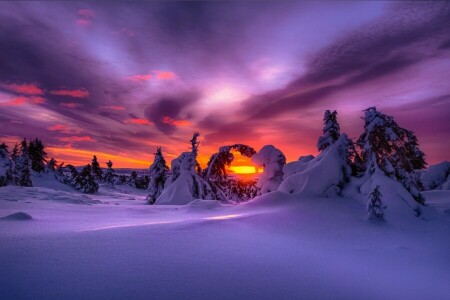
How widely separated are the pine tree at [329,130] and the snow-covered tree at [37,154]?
6080cm

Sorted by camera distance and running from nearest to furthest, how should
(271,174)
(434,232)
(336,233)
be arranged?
1. (336,233)
2. (434,232)
3. (271,174)

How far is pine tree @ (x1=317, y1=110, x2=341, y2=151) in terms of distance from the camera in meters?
14.3

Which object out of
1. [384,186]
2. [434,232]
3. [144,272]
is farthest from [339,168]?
[144,272]

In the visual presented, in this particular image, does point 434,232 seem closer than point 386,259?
No

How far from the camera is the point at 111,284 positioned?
8.47 feet

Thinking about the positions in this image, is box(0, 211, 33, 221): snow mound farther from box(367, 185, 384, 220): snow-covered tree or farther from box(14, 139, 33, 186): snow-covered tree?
box(14, 139, 33, 186): snow-covered tree

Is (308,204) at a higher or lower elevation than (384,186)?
lower

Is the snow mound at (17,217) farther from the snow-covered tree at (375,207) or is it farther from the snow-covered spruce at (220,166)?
the snow-covered spruce at (220,166)

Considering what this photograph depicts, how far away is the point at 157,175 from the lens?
27.7 meters

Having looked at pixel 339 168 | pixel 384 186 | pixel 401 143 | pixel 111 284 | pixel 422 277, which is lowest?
pixel 422 277

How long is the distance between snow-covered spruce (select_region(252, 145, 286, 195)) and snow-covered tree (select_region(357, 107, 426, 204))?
25.9ft

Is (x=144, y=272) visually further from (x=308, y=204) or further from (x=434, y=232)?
(x=434, y=232)

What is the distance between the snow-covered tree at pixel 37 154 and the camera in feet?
184

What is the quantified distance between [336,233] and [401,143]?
5.04 metres
